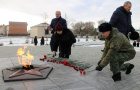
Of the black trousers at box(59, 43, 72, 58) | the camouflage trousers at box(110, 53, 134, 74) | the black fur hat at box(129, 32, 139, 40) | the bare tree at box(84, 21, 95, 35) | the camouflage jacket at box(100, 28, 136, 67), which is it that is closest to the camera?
the camouflage jacket at box(100, 28, 136, 67)

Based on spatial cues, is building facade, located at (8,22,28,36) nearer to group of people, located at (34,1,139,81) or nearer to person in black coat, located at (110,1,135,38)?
group of people, located at (34,1,139,81)

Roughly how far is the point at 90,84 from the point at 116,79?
967 millimetres

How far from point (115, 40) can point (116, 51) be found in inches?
9.5

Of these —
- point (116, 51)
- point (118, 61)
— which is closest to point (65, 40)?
point (118, 61)

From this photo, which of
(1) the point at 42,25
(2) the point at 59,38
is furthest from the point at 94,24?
(2) the point at 59,38

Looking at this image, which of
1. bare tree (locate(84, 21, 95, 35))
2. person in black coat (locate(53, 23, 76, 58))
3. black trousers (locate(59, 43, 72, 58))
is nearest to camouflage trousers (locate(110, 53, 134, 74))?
person in black coat (locate(53, 23, 76, 58))

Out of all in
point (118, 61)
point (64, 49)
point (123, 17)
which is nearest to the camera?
point (118, 61)

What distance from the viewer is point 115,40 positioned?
3129 mm

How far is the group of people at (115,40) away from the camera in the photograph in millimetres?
3156

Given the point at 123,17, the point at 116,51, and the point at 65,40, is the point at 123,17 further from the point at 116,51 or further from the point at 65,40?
the point at 65,40

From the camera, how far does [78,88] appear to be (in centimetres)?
249

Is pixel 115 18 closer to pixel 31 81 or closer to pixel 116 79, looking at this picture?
pixel 116 79

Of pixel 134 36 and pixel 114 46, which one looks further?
pixel 134 36

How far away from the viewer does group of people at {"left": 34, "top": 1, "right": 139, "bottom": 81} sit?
316cm
